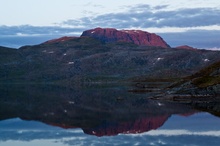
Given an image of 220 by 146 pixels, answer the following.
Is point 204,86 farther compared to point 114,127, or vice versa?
point 204,86

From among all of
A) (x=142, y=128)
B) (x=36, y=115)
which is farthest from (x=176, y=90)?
(x=142, y=128)

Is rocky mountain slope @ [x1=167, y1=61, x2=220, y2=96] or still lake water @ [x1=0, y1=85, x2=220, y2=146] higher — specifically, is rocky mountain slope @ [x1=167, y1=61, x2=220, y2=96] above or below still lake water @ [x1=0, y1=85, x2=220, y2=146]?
above

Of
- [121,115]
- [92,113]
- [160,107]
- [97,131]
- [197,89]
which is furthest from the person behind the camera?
[197,89]

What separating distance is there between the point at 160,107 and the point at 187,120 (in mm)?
23637

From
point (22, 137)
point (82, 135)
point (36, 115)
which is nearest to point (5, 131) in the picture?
point (22, 137)

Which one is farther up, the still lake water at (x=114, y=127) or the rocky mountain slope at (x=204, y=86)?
the rocky mountain slope at (x=204, y=86)

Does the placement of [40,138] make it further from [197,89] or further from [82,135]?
[197,89]

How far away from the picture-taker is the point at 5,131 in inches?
2485

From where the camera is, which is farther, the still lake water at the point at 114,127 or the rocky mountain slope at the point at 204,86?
the rocky mountain slope at the point at 204,86

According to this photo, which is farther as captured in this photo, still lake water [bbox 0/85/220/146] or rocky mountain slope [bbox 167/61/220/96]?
rocky mountain slope [bbox 167/61/220/96]

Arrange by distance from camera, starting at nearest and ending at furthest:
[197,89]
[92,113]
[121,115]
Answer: [121,115] → [92,113] → [197,89]

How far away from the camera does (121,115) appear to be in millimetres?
83688

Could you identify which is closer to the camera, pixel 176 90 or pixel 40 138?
pixel 40 138

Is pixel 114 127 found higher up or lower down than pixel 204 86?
lower down
